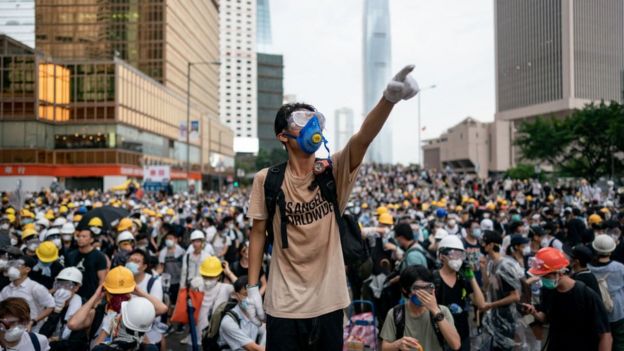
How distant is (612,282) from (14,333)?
5967 mm

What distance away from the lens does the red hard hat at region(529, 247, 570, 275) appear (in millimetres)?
4684

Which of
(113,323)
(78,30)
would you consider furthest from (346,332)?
(78,30)

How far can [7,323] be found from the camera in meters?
4.20

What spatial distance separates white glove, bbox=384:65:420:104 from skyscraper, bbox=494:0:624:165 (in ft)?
382

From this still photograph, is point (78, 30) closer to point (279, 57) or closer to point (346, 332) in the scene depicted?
point (346, 332)

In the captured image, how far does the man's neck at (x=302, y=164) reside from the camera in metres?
2.94

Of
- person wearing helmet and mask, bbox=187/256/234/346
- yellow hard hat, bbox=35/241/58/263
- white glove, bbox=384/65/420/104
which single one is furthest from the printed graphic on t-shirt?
yellow hard hat, bbox=35/241/58/263

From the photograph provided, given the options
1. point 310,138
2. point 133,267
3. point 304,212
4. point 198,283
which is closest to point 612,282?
point 198,283

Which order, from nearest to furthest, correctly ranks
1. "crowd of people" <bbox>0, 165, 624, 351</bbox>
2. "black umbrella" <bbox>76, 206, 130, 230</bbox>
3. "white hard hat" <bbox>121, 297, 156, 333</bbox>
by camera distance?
"white hard hat" <bbox>121, 297, 156, 333</bbox> < "crowd of people" <bbox>0, 165, 624, 351</bbox> < "black umbrella" <bbox>76, 206, 130, 230</bbox>

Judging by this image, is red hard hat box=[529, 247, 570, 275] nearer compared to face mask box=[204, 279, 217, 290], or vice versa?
red hard hat box=[529, 247, 570, 275]

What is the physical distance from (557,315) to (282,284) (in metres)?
2.95

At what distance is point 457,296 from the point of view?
5301 mm

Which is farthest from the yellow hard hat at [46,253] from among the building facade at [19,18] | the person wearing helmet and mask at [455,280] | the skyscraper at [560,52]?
the skyscraper at [560,52]

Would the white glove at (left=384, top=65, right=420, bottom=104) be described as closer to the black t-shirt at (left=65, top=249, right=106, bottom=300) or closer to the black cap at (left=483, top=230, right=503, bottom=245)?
the black cap at (left=483, top=230, right=503, bottom=245)
